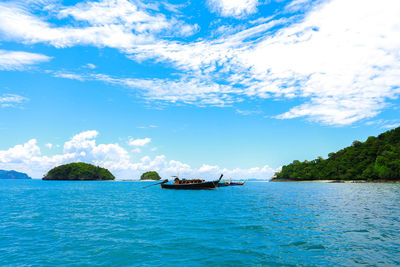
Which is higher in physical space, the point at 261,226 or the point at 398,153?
the point at 398,153

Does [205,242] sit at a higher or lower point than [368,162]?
lower

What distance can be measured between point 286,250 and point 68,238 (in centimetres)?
1487

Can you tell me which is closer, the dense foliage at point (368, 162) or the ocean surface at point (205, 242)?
the ocean surface at point (205, 242)

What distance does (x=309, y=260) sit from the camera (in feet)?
38.3

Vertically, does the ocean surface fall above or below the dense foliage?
below

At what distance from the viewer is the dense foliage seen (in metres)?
119

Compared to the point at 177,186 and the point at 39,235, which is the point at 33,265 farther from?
the point at 177,186

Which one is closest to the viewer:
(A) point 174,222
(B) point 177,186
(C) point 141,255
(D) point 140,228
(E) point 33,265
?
(E) point 33,265

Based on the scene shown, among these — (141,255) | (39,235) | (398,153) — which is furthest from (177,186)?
(398,153)

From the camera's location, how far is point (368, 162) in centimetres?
14362

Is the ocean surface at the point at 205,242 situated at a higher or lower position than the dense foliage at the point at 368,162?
lower

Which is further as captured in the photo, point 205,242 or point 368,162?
point 368,162

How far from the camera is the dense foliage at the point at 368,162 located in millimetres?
118869

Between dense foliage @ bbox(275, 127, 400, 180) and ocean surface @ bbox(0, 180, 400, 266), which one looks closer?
ocean surface @ bbox(0, 180, 400, 266)
